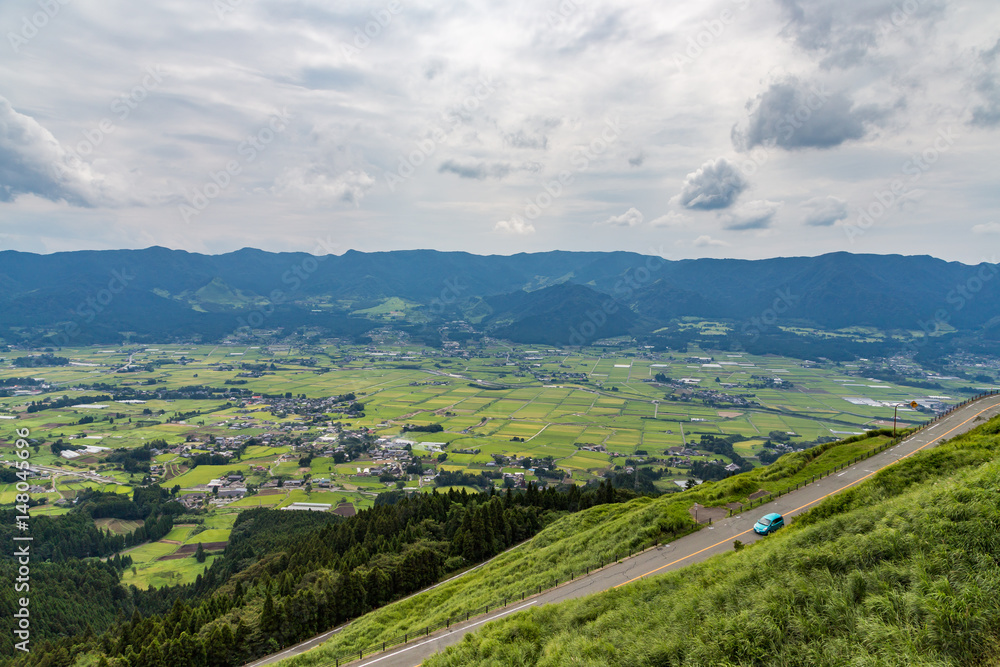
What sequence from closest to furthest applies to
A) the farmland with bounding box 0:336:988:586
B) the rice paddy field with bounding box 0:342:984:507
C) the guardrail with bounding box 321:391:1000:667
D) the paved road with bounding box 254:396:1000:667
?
the paved road with bounding box 254:396:1000:667 < the guardrail with bounding box 321:391:1000:667 < the farmland with bounding box 0:336:988:586 < the rice paddy field with bounding box 0:342:984:507

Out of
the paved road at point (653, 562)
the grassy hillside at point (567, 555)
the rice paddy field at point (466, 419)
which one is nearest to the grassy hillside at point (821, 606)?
the paved road at point (653, 562)

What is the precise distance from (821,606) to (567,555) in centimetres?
2026

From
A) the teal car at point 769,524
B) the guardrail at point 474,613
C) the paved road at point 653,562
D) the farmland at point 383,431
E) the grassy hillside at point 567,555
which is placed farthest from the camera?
the farmland at point 383,431

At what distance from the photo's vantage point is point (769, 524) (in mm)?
25219

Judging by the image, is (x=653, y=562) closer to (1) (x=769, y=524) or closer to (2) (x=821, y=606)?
(1) (x=769, y=524)

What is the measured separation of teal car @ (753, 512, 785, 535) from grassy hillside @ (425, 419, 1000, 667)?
5.65 meters

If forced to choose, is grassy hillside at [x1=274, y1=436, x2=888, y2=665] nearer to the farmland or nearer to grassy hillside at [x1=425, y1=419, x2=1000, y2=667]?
grassy hillside at [x1=425, y1=419, x2=1000, y2=667]

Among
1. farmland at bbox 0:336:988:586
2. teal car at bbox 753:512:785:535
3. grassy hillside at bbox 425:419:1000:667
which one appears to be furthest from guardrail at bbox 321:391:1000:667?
farmland at bbox 0:336:988:586

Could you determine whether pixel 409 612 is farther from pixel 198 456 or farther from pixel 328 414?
pixel 328 414

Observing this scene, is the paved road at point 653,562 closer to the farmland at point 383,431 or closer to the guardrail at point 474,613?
the guardrail at point 474,613

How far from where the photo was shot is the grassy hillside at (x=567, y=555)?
27547mm

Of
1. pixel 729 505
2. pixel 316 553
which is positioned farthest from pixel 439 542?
pixel 729 505

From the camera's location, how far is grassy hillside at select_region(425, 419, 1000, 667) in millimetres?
11539

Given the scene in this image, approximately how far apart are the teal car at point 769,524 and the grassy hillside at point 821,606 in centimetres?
565
